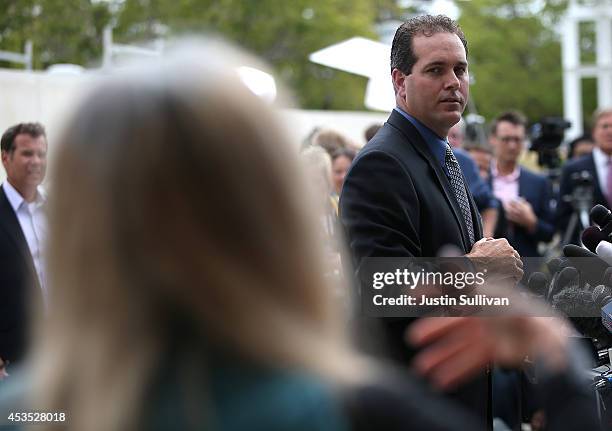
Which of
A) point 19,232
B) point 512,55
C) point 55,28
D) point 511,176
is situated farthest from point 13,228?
point 512,55

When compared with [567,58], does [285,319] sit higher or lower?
lower

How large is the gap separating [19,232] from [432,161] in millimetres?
2658

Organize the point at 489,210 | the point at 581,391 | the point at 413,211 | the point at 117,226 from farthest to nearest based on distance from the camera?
the point at 489,210 → the point at 413,211 → the point at 581,391 → the point at 117,226

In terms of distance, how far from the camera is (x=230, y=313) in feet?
4.44

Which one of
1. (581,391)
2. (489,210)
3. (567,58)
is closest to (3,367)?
(489,210)

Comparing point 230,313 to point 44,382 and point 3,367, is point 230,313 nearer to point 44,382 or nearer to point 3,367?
point 44,382

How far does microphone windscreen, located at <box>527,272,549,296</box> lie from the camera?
3129 millimetres

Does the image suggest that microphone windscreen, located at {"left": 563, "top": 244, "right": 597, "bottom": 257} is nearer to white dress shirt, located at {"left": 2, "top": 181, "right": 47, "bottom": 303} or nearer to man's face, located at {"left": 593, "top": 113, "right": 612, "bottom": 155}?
white dress shirt, located at {"left": 2, "top": 181, "right": 47, "bottom": 303}

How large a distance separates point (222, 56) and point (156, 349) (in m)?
0.38

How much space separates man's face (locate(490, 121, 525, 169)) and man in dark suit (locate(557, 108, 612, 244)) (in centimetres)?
40

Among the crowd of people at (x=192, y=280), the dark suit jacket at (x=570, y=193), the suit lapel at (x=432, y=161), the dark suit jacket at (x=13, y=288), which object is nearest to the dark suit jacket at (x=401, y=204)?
the suit lapel at (x=432, y=161)

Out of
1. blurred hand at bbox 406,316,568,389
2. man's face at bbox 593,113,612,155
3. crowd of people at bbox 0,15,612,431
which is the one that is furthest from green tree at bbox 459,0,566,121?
crowd of people at bbox 0,15,612,431

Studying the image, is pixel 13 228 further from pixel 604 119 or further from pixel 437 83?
pixel 604 119

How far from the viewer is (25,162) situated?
588 centimetres
